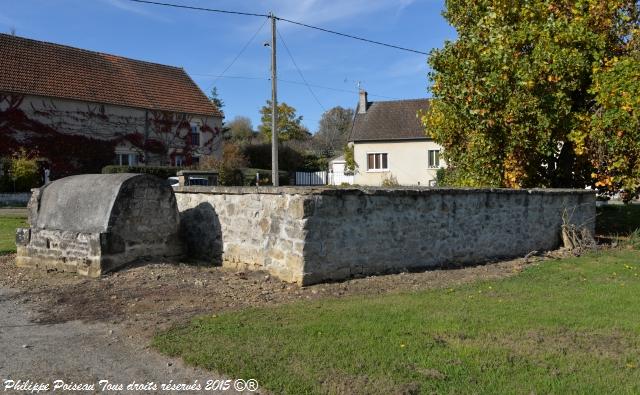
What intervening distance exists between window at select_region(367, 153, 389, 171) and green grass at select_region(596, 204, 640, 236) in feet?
78.1

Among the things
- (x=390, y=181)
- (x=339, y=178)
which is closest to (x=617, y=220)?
(x=390, y=181)

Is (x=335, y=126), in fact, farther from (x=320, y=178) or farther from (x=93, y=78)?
(x=93, y=78)

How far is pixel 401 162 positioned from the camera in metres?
44.3

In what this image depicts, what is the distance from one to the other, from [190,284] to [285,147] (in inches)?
1520

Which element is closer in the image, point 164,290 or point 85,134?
point 164,290

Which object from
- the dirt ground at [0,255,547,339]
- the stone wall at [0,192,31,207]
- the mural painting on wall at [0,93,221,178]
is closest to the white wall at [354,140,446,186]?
the mural painting on wall at [0,93,221,178]

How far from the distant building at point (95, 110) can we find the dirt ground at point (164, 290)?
73.5ft

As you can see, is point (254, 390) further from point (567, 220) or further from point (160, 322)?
point (567, 220)

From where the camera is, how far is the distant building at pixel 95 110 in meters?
30.6

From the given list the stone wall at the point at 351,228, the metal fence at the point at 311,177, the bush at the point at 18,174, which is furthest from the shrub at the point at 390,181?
the stone wall at the point at 351,228

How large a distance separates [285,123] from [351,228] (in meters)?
59.0

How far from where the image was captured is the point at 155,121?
3672 cm

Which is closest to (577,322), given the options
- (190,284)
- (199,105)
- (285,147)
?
(190,284)

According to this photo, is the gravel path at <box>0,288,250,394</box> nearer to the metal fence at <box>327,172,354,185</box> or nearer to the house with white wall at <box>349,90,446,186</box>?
the house with white wall at <box>349,90,446,186</box>
